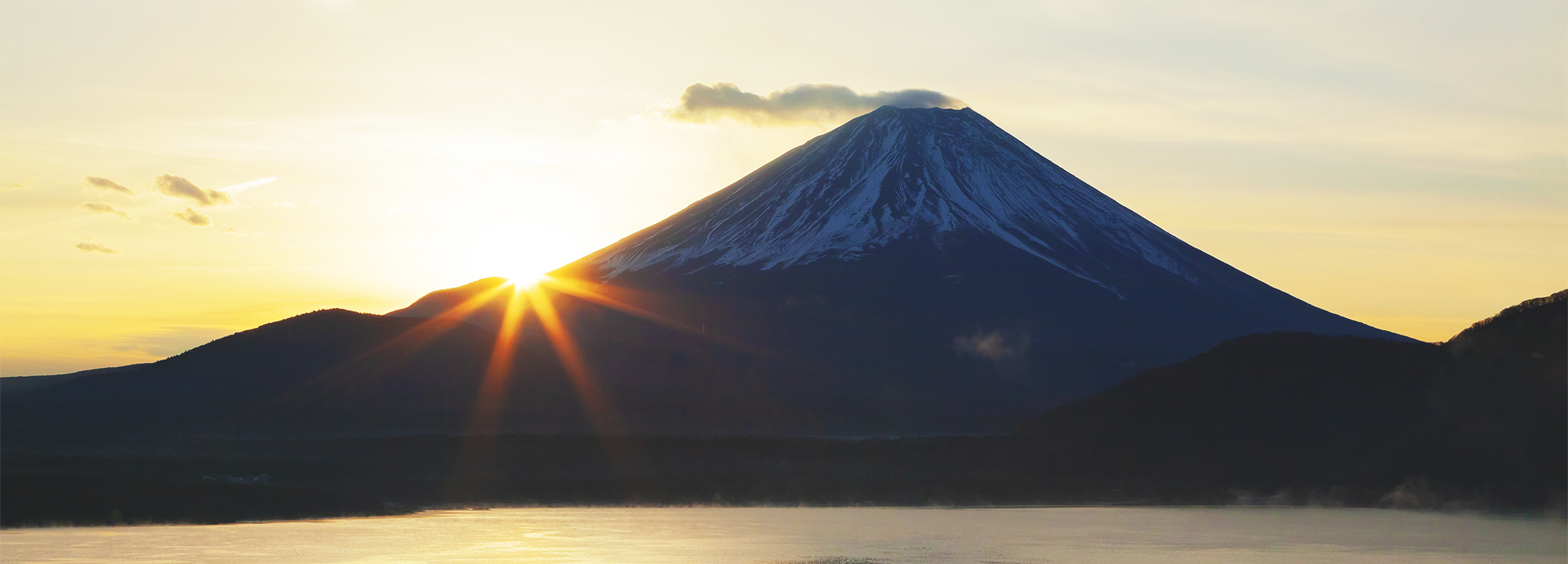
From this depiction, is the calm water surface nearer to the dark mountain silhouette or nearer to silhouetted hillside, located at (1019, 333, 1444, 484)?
the dark mountain silhouette

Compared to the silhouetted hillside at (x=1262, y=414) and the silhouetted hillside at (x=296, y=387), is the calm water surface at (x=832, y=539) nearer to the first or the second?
the silhouetted hillside at (x=1262, y=414)

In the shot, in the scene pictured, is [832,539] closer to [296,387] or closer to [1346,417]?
[1346,417]

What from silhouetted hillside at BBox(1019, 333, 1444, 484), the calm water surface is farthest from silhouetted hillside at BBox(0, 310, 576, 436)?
A: silhouetted hillside at BBox(1019, 333, 1444, 484)

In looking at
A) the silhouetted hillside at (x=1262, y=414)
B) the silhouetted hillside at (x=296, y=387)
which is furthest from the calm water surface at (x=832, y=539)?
the silhouetted hillside at (x=296, y=387)

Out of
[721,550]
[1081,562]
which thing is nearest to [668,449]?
[721,550]

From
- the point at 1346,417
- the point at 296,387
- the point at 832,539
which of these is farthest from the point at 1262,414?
the point at 296,387

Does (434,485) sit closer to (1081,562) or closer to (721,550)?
(721,550)
